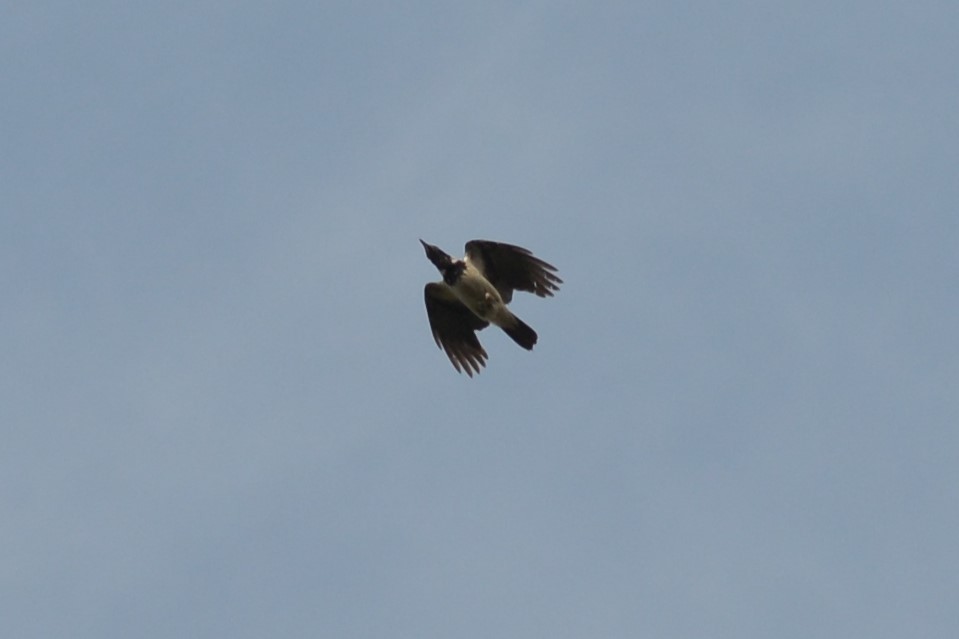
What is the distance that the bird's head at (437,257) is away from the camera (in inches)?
1061

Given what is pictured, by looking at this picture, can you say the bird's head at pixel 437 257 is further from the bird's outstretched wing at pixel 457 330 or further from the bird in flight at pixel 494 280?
the bird's outstretched wing at pixel 457 330

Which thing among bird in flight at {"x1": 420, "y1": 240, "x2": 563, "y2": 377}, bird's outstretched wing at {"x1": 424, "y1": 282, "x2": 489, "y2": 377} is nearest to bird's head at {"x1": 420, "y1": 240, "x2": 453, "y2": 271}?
bird in flight at {"x1": 420, "y1": 240, "x2": 563, "y2": 377}

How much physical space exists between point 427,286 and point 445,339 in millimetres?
857

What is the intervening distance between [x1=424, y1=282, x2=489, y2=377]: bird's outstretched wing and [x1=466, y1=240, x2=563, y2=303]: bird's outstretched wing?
36.0 inches

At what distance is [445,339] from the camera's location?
28.1 m

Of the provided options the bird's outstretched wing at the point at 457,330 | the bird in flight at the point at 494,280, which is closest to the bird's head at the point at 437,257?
the bird in flight at the point at 494,280

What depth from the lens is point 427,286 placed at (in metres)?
27.8

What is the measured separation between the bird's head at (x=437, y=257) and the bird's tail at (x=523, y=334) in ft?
3.92

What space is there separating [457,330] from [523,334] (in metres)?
1.57

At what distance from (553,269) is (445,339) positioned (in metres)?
2.14

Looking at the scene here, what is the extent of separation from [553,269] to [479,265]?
1.05 metres

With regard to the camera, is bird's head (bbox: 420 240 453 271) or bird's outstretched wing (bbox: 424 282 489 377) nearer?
bird's head (bbox: 420 240 453 271)

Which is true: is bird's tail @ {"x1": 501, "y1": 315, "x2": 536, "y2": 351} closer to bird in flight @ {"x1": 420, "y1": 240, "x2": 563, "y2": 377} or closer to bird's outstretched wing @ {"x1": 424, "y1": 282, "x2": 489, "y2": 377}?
bird in flight @ {"x1": 420, "y1": 240, "x2": 563, "y2": 377}

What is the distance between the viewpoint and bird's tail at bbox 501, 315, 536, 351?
26.8 metres
